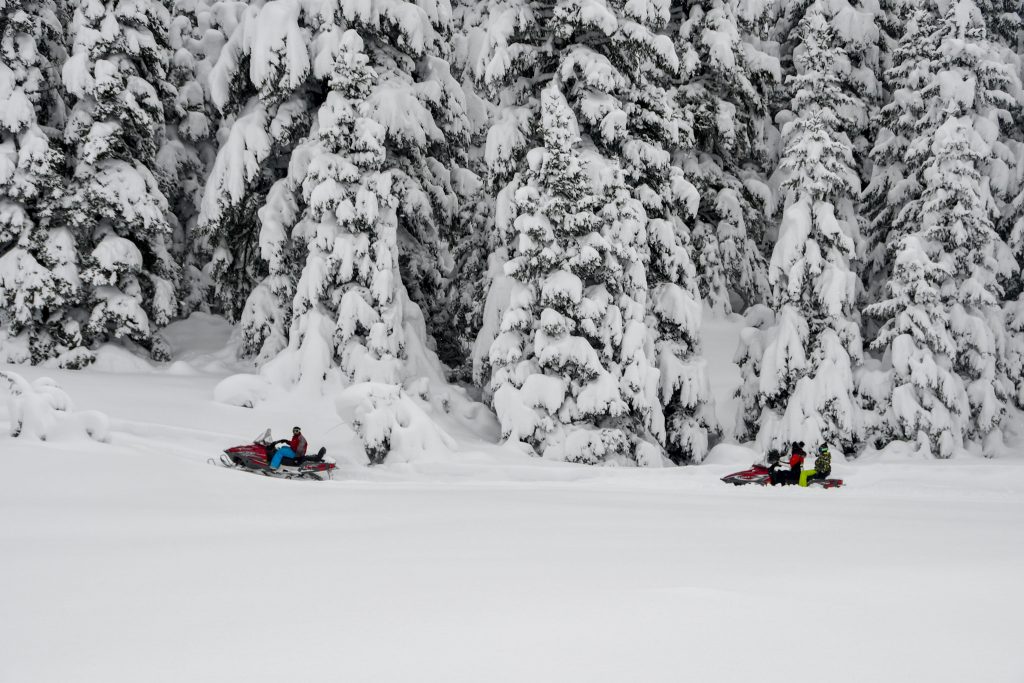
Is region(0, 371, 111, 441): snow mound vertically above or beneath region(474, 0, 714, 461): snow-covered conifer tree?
beneath

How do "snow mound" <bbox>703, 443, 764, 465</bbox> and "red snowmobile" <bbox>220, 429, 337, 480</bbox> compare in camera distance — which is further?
"snow mound" <bbox>703, 443, 764, 465</bbox>

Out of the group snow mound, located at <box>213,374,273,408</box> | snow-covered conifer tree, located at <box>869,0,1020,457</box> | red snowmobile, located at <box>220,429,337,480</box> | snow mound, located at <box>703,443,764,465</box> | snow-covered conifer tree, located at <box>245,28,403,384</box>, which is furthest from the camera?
snow-covered conifer tree, located at <box>869,0,1020,457</box>

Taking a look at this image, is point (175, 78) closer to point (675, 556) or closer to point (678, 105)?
point (678, 105)

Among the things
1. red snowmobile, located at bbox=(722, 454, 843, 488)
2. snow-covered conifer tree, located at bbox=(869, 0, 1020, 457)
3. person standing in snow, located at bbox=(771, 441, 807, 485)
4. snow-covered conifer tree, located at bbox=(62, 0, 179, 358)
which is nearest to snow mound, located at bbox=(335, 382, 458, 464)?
red snowmobile, located at bbox=(722, 454, 843, 488)

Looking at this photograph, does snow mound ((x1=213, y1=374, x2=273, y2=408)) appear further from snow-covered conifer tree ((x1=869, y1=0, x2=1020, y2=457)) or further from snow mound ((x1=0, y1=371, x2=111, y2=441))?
snow-covered conifer tree ((x1=869, y1=0, x2=1020, y2=457))

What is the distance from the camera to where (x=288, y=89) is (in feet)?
68.4

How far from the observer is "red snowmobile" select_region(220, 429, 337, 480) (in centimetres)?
1578

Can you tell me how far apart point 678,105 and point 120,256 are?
54.8ft

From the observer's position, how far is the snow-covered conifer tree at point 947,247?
1998 cm

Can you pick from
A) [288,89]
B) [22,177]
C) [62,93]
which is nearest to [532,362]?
[288,89]

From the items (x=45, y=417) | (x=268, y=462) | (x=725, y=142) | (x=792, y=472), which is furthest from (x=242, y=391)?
(x=725, y=142)

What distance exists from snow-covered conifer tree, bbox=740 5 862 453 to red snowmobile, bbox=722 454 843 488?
410 centimetres

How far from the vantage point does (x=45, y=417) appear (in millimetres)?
12328

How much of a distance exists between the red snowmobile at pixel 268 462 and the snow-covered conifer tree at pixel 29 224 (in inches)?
331
